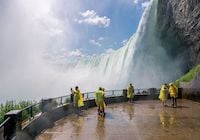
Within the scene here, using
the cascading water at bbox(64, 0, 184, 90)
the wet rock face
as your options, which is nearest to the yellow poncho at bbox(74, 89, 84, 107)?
the wet rock face

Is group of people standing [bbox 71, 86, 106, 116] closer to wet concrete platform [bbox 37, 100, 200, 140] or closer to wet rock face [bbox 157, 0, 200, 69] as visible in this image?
wet concrete platform [bbox 37, 100, 200, 140]

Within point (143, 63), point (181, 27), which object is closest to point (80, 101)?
point (181, 27)

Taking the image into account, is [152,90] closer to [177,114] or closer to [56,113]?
[177,114]

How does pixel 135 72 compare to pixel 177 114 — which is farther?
pixel 135 72

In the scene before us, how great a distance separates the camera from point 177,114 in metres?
19.2

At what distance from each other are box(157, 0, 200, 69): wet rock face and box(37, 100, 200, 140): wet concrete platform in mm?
26860

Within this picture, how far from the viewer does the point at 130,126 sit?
50.6ft

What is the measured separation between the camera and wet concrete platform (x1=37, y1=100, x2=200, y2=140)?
1319cm

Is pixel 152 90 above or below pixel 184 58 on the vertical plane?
below

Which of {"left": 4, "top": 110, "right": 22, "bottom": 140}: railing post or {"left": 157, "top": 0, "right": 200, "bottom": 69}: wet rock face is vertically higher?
{"left": 157, "top": 0, "right": 200, "bottom": 69}: wet rock face

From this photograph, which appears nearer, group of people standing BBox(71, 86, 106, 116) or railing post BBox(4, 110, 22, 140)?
railing post BBox(4, 110, 22, 140)

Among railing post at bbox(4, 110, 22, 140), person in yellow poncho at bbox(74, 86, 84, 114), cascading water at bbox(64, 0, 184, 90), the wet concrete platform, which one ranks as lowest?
the wet concrete platform

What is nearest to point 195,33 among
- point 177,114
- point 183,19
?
point 183,19

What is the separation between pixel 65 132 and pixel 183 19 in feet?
124
